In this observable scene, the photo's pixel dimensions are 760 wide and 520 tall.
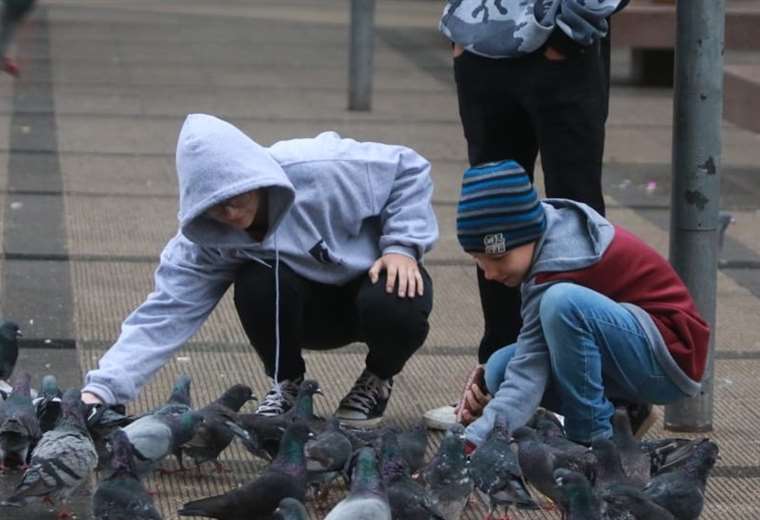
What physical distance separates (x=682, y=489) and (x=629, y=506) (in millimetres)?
199

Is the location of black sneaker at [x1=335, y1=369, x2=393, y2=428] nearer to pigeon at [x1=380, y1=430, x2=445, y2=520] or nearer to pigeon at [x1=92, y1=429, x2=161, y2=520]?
pigeon at [x1=380, y1=430, x2=445, y2=520]

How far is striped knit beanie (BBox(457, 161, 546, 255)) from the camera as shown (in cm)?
486

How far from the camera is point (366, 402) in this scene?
5.67 meters

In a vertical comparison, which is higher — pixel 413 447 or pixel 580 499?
pixel 580 499

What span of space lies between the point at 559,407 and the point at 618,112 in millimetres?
9222

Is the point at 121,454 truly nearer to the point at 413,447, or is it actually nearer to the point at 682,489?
the point at 413,447

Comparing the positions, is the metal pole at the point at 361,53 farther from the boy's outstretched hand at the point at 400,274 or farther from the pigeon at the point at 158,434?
the pigeon at the point at 158,434

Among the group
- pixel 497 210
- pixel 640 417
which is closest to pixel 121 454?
pixel 497 210

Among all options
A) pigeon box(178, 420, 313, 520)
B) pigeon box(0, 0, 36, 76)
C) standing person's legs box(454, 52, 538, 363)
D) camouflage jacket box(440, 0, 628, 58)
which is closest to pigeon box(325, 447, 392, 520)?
pigeon box(178, 420, 313, 520)

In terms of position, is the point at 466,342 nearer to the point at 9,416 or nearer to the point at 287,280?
the point at 287,280

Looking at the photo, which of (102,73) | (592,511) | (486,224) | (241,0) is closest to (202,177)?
(486,224)

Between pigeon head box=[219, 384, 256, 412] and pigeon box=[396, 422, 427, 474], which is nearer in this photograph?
pigeon box=[396, 422, 427, 474]

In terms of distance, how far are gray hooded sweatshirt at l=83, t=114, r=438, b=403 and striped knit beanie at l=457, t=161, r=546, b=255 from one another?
2.00ft

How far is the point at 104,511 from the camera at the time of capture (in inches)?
175
